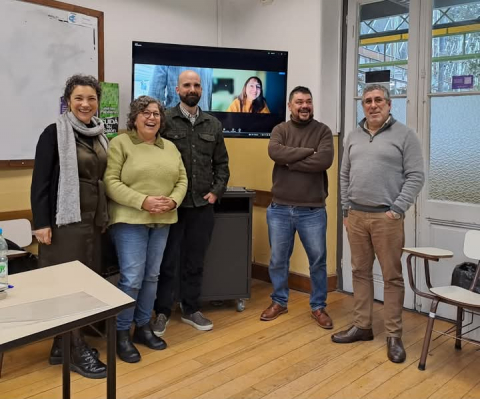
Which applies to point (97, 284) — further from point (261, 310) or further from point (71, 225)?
point (261, 310)

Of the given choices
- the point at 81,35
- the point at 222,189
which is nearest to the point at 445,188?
the point at 222,189

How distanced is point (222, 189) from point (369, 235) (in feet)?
3.24

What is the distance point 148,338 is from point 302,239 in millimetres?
1224

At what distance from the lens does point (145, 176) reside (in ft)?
9.14

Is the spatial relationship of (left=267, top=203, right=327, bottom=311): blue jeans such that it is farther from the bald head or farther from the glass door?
the bald head

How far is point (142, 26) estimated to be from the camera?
4.04 metres

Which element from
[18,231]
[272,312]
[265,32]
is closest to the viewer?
[18,231]

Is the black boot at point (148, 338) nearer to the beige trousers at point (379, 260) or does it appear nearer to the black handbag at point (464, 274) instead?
the beige trousers at point (379, 260)

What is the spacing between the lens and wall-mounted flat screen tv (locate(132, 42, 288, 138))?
3.75 meters

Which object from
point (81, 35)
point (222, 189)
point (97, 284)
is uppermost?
point (81, 35)

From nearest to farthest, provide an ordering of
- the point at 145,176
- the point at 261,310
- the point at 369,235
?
1. the point at 145,176
2. the point at 369,235
3. the point at 261,310

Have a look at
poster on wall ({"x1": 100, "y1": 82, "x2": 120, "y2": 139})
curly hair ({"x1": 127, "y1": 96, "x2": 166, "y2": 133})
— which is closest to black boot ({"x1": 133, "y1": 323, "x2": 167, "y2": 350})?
curly hair ({"x1": 127, "y1": 96, "x2": 166, "y2": 133})

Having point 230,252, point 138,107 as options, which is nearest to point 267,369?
point 230,252

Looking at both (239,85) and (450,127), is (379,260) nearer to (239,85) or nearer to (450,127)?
(450,127)
